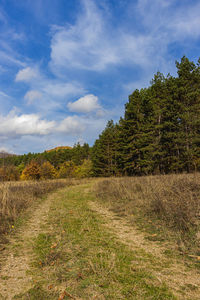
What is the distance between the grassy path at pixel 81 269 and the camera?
8.10ft

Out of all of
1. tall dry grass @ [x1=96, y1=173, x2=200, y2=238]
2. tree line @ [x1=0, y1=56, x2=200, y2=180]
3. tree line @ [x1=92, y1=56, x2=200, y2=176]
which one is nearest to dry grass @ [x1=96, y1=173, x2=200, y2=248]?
tall dry grass @ [x1=96, y1=173, x2=200, y2=238]

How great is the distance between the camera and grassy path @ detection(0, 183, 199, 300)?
247 cm

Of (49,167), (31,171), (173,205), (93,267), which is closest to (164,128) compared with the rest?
(173,205)

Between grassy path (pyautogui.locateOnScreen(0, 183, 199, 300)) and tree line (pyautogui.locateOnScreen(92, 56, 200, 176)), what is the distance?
628 inches

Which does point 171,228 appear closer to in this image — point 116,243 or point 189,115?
point 116,243

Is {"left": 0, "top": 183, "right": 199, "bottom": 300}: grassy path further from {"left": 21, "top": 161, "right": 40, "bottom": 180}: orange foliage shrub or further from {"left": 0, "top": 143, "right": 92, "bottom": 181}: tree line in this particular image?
{"left": 21, "top": 161, "right": 40, "bottom": 180}: orange foliage shrub

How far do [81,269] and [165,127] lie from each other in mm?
24804

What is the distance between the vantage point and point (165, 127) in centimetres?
2544

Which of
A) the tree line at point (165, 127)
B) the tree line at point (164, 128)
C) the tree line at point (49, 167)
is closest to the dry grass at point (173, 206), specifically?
the tree line at point (49, 167)

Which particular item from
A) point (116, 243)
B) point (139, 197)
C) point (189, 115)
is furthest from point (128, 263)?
point (189, 115)

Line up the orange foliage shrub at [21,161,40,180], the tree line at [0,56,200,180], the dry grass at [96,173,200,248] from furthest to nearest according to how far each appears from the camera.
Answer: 1. the orange foliage shrub at [21,161,40,180]
2. the tree line at [0,56,200,180]
3. the dry grass at [96,173,200,248]

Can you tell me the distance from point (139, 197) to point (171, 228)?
3.72 m

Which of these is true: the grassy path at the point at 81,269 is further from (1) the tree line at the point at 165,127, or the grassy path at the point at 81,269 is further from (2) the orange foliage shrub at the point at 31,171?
(2) the orange foliage shrub at the point at 31,171

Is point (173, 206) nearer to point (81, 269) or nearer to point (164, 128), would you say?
point (81, 269)
